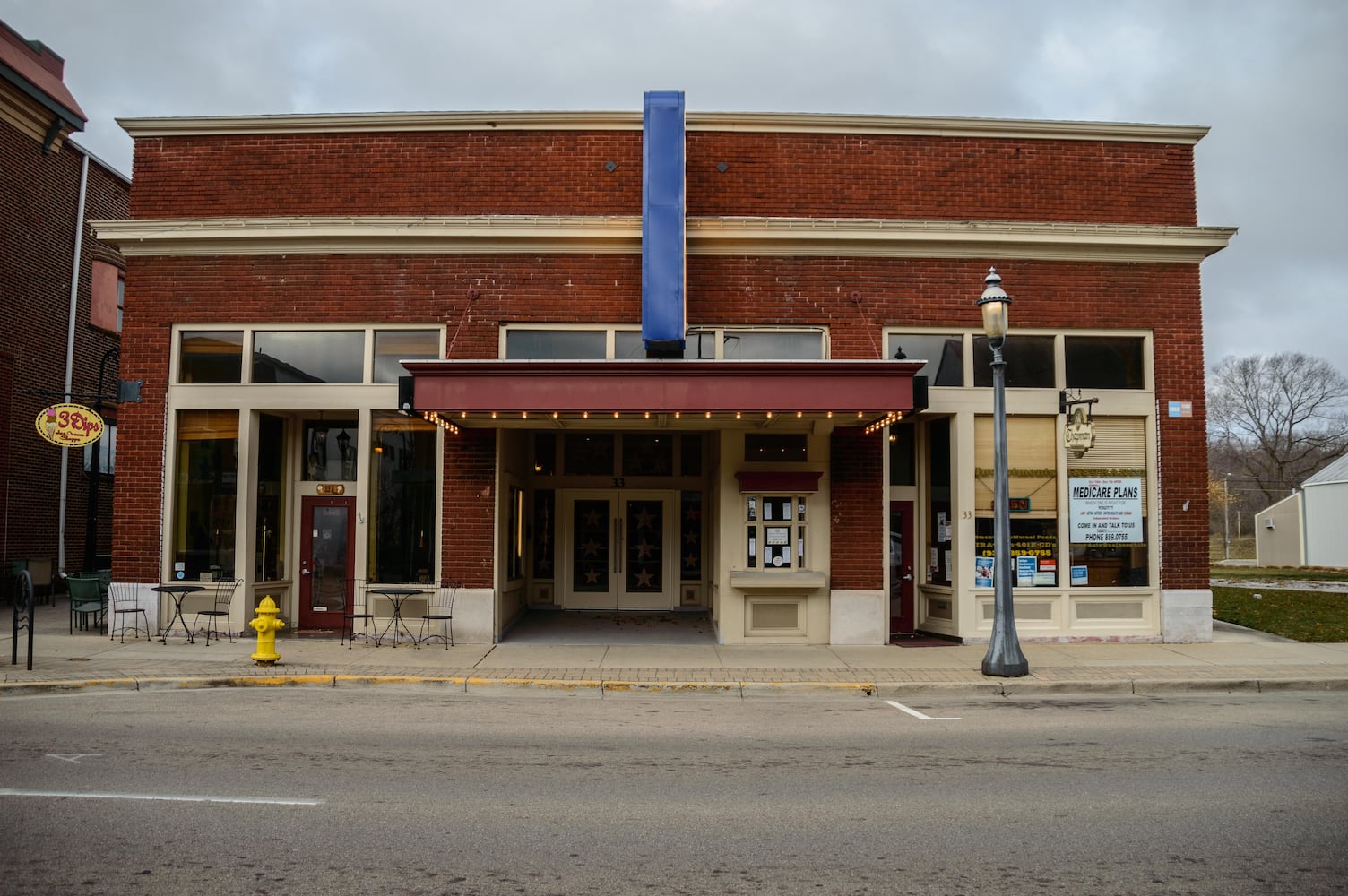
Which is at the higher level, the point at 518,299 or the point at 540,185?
the point at 540,185

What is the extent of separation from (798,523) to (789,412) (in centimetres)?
269

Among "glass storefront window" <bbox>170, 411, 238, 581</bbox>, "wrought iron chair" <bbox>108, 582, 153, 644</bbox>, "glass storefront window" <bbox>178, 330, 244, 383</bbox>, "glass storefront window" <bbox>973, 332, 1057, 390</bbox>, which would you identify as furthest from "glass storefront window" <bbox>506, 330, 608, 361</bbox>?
"wrought iron chair" <bbox>108, 582, 153, 644</bbox>

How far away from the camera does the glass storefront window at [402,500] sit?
13547 mm

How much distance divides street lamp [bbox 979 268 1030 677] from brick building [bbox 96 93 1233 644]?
2.13 m

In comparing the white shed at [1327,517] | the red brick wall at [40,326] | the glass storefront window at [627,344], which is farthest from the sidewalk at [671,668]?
the white shed at [1327,517]

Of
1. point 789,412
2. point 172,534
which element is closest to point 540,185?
point 789,412

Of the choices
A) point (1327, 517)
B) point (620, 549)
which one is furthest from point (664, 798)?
point (1327, 517)

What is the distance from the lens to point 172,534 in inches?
532

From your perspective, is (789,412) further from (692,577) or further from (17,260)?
(17,260)

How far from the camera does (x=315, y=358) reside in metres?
13.7

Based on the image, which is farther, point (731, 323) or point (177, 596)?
point (731, 323)

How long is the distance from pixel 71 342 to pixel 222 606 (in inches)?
437

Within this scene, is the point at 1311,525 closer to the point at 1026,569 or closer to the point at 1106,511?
the point at 1106,511

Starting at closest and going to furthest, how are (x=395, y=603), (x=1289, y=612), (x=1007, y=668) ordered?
(x=1007, y=668)
(x=395, y=603)
(x=1289, y=612)
